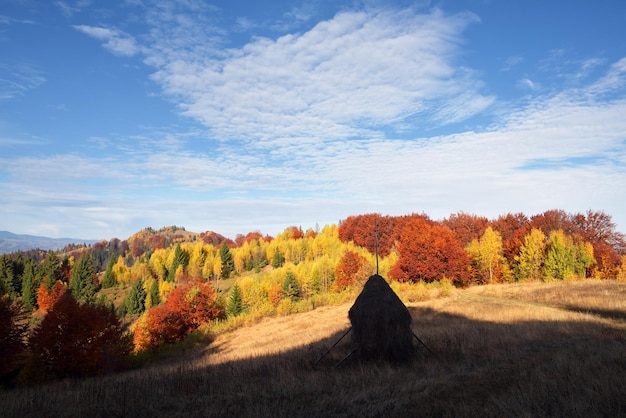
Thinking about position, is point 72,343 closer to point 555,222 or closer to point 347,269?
point 347,269

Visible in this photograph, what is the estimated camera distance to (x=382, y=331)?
11.8 metres

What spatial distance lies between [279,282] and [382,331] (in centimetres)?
6563

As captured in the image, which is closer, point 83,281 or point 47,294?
point 47,294

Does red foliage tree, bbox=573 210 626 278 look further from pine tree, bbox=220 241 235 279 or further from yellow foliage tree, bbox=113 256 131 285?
yellow foliage tree, bbox=113 256 131 285

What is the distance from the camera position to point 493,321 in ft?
63.5

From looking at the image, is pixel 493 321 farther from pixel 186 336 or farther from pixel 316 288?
pixel 316 288

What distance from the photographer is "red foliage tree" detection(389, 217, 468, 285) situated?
53.6 metres

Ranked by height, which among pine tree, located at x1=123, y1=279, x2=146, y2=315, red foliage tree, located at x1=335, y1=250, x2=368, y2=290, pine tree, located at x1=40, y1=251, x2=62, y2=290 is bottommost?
pine tree, located at x1=123, y1=279, x2=146, y2=315

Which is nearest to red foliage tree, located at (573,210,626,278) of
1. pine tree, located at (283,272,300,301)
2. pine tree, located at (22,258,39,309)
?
pine tree, located at (283,272,300,301)

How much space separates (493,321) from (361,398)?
47.0 ft

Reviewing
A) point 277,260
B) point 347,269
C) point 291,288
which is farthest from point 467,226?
point 277,260

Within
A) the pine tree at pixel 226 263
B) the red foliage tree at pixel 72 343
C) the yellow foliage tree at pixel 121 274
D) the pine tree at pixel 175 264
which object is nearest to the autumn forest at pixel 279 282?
the red foliage tree at pixel 72 343

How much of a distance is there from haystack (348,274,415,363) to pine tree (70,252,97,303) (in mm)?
105326

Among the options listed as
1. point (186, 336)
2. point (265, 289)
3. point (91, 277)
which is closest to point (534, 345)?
point (186, 336)
